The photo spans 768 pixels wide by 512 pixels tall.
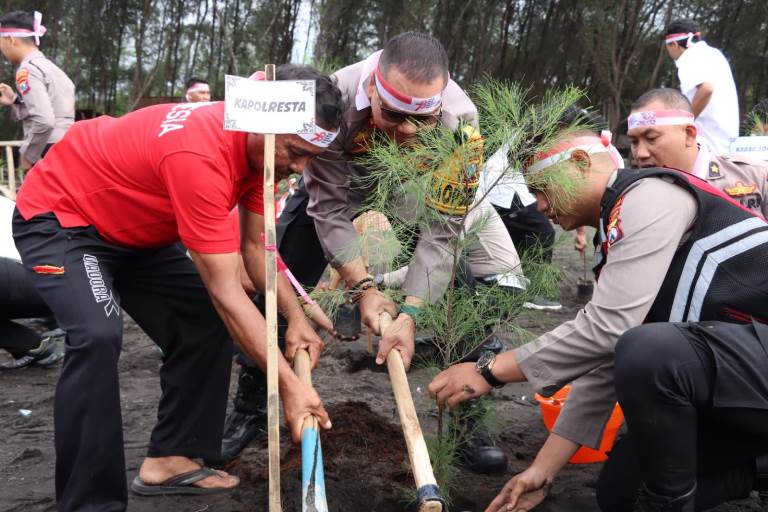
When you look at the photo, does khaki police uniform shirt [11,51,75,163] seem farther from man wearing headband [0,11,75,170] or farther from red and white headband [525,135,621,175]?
red and white headband [525,135,621,175]

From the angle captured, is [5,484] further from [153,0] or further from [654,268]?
[153,0]

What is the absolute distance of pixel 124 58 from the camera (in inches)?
610

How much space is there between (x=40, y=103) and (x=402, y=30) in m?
10.2


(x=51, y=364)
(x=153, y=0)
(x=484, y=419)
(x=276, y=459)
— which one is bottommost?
(x=51, y=364)

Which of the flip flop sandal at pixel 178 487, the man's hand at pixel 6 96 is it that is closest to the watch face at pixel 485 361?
the flip flop sandal at pixel 178 487

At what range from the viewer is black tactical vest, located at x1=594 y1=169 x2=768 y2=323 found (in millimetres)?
2010

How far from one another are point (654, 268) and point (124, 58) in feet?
51.7

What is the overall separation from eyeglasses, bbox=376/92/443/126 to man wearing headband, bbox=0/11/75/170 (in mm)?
4061

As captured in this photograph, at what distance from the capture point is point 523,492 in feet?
7.34

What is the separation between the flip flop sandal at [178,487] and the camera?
267cm

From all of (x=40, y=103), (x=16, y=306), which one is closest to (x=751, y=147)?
(x=16, y=306)

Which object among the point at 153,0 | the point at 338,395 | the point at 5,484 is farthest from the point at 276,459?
the point at 153,0

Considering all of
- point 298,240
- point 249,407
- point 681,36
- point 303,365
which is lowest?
point 249,407

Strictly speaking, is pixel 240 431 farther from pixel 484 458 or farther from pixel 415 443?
pixel 415 443
